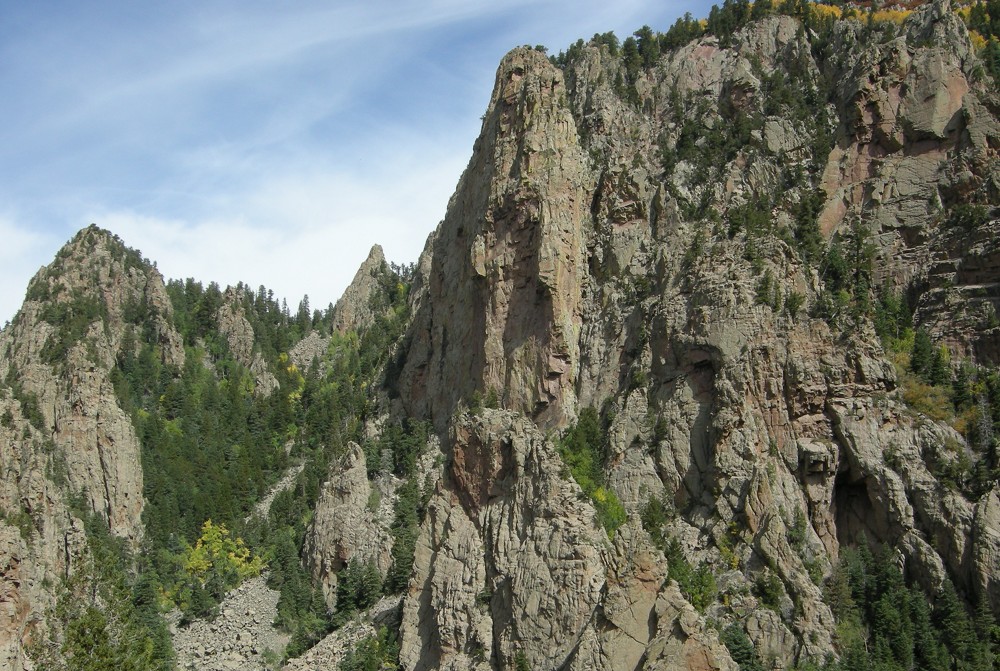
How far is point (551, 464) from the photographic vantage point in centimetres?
7256

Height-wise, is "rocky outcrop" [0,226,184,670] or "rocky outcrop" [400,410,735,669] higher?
"rocky outcrop" [0,226,184,670]

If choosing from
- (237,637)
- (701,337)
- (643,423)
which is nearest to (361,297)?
(237,637)

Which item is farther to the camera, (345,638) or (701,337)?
(345,638)

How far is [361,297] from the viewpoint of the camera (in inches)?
6053

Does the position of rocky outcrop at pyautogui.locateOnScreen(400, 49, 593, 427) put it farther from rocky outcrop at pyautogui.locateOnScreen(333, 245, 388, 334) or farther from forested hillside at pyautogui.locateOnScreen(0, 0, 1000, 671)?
rocky outcrop at pyautogui.locateOnScreen(333, 245, 388, 334)

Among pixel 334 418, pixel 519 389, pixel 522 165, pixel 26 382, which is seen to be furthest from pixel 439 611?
pixel 26 382

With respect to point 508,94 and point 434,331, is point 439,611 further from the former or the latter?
point 508,94

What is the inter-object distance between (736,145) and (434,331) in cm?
2861

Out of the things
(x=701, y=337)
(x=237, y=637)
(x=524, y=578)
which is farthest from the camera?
(x=237, y=637)

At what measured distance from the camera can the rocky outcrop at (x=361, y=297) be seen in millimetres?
150250

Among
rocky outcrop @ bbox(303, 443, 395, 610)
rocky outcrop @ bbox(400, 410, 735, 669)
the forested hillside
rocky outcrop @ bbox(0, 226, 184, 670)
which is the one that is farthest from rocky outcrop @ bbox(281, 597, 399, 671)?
rocky outcrop @ bbox(0, 226, 184, 670)

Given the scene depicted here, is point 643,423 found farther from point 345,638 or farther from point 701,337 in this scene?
point 345,638

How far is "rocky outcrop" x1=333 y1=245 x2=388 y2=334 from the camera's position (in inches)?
5915

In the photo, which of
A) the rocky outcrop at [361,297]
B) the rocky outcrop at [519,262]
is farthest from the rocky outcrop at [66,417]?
the rocky outcrop at [519,262]
